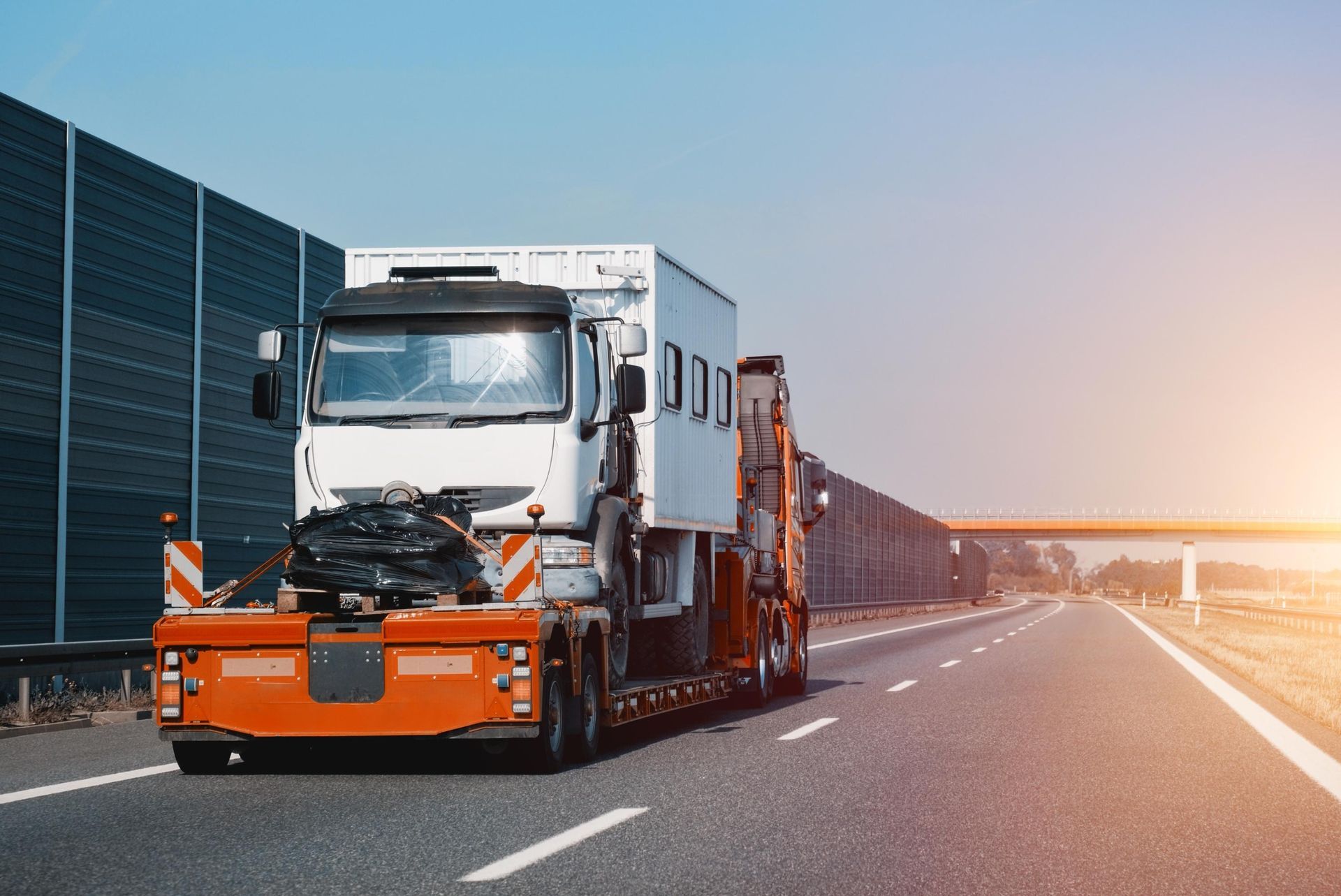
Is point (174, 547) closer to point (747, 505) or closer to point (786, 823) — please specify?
point (786, 823)

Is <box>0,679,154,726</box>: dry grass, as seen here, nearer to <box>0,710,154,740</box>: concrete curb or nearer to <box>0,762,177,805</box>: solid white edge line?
<box>0,710,154,740</box>: concrete curb

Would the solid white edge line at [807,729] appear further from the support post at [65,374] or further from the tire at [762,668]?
the support post at [65,374]

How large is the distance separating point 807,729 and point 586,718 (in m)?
3.05

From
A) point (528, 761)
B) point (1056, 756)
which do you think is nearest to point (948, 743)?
point (1056, 756)

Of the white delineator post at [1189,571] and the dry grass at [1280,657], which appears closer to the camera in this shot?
the dry grass at [1280,657]

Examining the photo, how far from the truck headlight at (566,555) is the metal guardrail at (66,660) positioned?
470 cm

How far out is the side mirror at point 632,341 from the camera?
35.6 feet

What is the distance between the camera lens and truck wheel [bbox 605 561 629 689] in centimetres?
1123

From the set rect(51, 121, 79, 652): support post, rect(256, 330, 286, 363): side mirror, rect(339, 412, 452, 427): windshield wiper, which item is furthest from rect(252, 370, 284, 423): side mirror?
rect(51, 121, 79, 652): support post

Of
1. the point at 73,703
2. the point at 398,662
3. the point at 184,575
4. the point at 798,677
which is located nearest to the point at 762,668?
the point at 798,677

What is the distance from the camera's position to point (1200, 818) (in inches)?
317

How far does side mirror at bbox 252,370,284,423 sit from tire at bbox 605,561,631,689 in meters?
2.63

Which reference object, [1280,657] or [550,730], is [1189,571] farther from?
[550,730]

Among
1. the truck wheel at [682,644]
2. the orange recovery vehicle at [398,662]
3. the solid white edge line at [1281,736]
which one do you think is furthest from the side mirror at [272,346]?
the solid white edge line at [1281,736]
